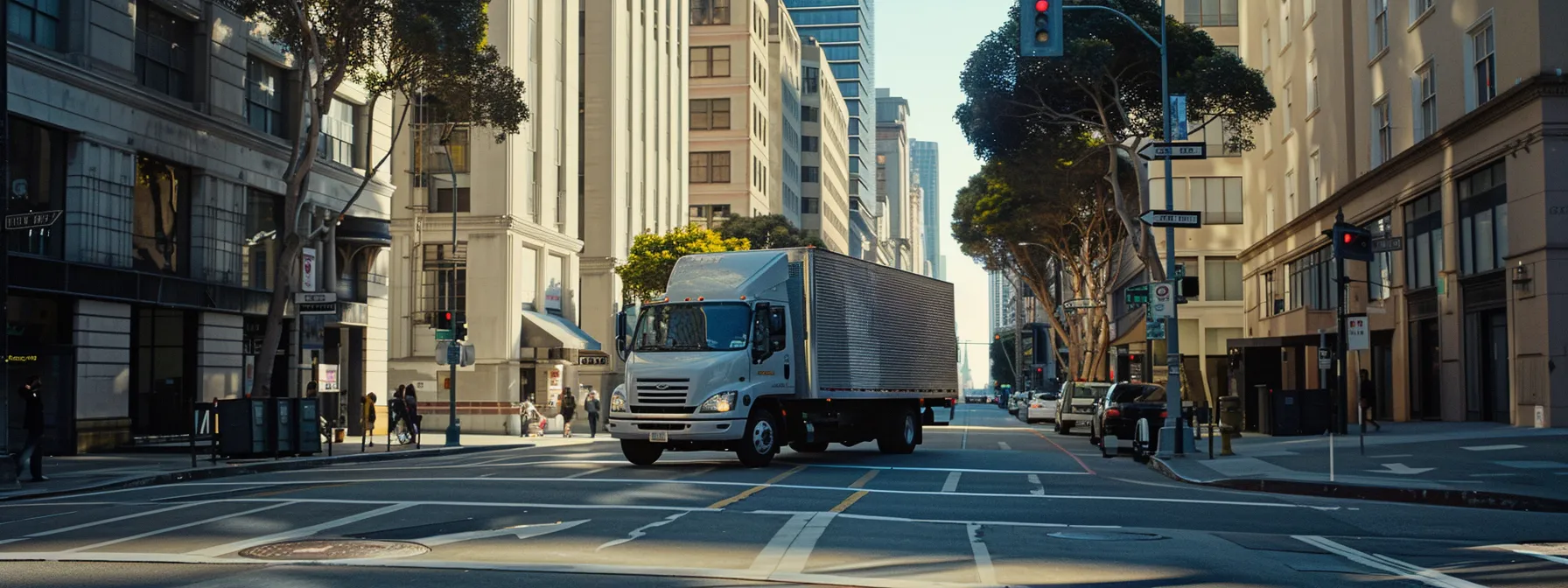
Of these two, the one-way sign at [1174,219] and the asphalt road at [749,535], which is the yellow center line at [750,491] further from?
the one-way sign at [1174,219]

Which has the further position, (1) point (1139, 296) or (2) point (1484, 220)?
(2) point (1484, 220)

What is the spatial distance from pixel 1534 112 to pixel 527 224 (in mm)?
34395

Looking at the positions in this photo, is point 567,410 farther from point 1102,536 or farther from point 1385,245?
point 1102,536

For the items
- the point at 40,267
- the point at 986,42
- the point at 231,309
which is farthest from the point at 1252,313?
the point at 40,267

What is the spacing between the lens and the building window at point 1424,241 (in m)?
36.1

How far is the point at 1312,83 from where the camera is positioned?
50.2 m

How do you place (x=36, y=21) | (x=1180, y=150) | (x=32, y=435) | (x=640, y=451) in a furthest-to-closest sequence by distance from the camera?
1. (x=36, y=21)
2. (x=1180, y=150)
3. (x=640, y=451)
4. (x=32, y=435)

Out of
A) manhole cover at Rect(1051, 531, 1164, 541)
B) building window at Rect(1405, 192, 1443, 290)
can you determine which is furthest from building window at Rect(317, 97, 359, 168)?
manhole cover at Rect(1051, 531, 1164, 541)

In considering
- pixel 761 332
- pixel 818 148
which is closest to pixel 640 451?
pixel 761 332

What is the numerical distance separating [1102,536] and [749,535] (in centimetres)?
326

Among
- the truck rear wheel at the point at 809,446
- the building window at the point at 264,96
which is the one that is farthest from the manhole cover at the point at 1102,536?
the building window at the point at 264,96

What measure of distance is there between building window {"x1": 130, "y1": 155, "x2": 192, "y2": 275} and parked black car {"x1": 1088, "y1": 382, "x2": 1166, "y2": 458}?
20.4 meters

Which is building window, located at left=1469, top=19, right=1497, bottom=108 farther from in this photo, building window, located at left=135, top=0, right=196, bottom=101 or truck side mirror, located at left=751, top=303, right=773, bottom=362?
building window, located at left=135, top=0, right=196, bottom=101

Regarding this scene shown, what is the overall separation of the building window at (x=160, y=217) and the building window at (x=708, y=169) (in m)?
62.7
